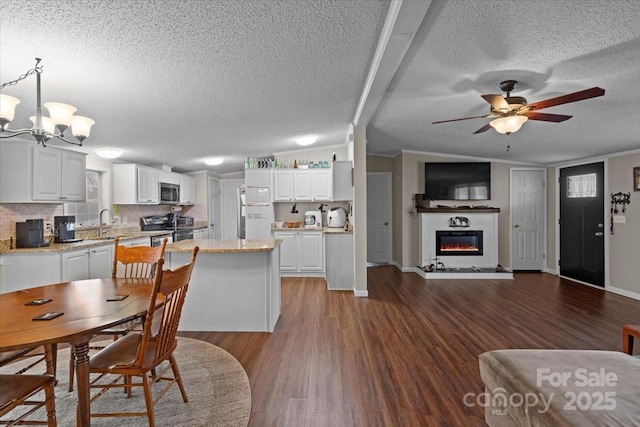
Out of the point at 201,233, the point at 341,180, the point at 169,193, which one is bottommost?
the point at 201,233

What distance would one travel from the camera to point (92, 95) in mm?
2957

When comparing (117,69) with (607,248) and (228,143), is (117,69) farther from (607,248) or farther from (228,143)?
(607,248)

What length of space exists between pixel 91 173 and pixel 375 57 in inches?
196

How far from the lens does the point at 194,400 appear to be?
2193mm

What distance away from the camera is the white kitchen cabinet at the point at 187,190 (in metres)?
7.24

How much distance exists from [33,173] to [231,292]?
9.21 feet

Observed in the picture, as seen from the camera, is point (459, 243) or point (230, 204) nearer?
point (459, 243)

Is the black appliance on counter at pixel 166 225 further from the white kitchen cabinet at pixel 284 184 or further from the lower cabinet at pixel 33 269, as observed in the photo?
the lower cabinet at pixel 33 269

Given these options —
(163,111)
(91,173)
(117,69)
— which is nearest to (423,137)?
(163,111)

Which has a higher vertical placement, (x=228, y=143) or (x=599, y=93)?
(x=228, y=143)

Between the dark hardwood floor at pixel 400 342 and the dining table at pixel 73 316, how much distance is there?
→ 3.21 feet

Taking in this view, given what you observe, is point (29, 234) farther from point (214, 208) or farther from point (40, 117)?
point (214, 208)

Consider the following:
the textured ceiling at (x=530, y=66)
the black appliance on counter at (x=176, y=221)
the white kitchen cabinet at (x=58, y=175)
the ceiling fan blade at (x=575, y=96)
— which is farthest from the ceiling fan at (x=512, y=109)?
the black appliance on counter at (x=176, y=221)

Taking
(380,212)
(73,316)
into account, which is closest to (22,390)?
(73,316)
